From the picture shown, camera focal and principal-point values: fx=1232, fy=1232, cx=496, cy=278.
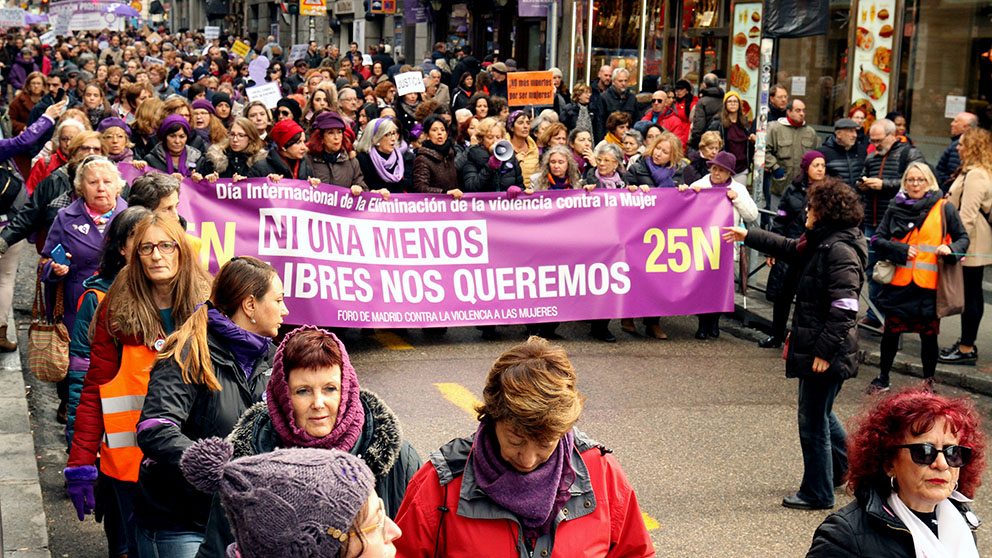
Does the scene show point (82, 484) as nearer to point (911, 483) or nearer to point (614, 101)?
point (911, 483)

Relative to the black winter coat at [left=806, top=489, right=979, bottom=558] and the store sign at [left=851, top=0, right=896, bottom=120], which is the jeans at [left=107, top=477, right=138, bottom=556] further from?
the store sign at [left=851, top=0, right=896, bottom=120]

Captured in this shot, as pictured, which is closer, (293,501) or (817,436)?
(293,501)

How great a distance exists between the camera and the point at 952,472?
130 inches

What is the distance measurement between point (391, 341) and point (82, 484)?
222 inches

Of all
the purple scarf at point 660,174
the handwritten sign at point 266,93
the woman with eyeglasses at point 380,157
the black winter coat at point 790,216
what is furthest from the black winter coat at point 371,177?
the handwritten sign at point 266,93

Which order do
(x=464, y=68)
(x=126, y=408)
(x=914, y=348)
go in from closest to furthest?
(x=126, y=408), (x=914, y=348), (x=464, y=68)

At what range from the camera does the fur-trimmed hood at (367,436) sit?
339cm

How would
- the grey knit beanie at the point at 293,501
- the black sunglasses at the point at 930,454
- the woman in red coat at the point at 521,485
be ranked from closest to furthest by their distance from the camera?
the grey knit beanie at the point at 293,501, the woman in red coat at the point at 521,485, the black sunglasses at the point at 930,454

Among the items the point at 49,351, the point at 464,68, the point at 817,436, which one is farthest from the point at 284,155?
the point at 464,68

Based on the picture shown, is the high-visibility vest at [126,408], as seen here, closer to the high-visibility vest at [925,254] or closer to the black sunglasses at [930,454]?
the black sunglasses at [930,454]

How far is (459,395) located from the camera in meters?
A: 8.62

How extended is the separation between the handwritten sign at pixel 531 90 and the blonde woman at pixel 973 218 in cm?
660

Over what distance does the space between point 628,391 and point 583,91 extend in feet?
32.5

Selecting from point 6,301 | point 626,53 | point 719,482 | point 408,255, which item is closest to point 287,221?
point 408,255
